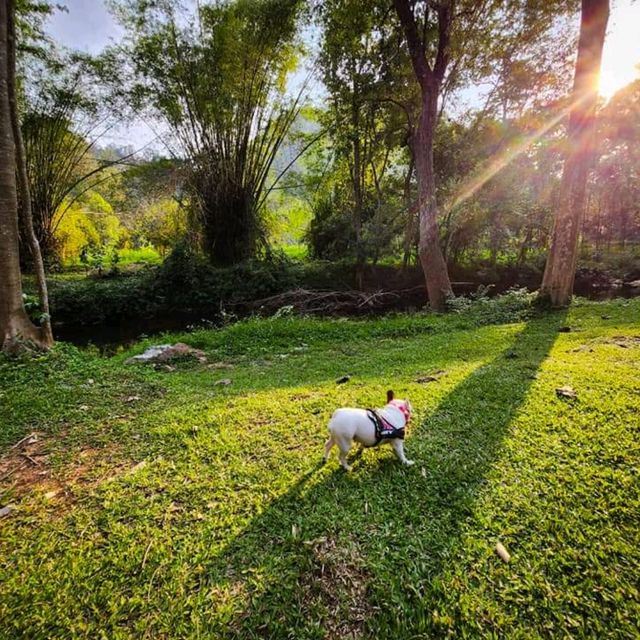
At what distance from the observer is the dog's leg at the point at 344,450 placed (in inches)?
66.2

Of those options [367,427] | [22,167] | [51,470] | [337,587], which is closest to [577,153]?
[367,427]

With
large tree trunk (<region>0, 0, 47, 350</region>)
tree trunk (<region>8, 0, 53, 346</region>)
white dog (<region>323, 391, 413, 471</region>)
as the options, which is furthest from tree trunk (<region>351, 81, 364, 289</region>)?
white dog (<region>323, 391, 413, 471</region>)

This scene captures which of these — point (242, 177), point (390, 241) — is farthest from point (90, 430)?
point (390, 241)

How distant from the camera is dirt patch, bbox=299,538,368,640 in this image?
1.10 metres

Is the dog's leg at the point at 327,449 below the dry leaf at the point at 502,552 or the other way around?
the other way around

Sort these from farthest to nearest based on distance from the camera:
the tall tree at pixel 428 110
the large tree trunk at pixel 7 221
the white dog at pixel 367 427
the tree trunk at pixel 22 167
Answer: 1. the tall tree at pixel 428 110
2. the tree trunk at pixel 22 167
3. the large tree trunk at pixel 7 221
4. the white dog at pixel 367 427

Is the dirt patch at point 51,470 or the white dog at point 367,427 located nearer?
the white dog at point 367,427

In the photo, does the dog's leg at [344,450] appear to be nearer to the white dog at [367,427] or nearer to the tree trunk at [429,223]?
the white dog at [367,427]

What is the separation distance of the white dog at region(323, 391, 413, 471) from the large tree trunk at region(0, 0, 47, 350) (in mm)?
4206

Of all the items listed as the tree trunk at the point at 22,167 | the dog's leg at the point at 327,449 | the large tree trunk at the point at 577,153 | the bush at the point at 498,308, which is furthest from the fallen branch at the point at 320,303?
the dog's leg at the point at 327,449

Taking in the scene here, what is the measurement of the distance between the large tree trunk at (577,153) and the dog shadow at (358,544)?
528 cm

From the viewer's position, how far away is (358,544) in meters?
1.37

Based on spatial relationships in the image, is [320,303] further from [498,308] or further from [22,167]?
[22,167]

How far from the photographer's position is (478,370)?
124 inches
